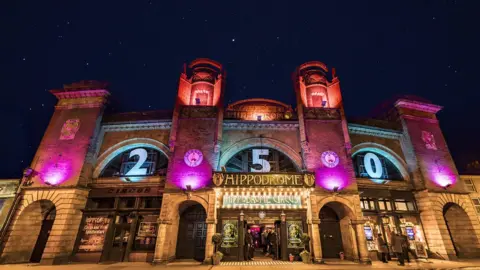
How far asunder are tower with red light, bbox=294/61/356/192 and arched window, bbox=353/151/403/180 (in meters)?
2.74

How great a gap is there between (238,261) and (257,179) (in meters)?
5.42

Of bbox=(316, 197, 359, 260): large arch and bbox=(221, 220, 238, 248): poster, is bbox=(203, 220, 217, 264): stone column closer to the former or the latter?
bbox=(221, 220, 238, 248): poster

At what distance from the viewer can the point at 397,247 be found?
13.0 metres

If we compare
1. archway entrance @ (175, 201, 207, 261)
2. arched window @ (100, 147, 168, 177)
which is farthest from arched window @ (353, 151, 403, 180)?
arched window @ (100, 147, 168, 177)

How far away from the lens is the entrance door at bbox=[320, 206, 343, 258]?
15289mm

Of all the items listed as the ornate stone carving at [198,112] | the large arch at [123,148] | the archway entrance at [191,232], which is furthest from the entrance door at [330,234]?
the large arch at [123,148]

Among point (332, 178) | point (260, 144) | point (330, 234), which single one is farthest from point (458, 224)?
point (260, 144)

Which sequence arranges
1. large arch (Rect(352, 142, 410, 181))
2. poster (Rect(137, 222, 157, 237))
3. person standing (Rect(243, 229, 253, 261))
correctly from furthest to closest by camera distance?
large arch (Rect(352, 142, 410, 181)) < poster (Rect(137, 222, 157, 237)) < person standing (Rect(243, 229, 253, 261))

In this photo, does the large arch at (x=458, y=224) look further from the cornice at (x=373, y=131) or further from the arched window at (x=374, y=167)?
the cornice at (x=373, y=131)

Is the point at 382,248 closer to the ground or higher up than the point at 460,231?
closer to the ground

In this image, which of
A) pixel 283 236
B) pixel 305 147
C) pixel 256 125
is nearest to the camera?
pixel 283 236

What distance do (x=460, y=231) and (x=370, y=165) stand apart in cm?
805

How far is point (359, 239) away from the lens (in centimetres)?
1416

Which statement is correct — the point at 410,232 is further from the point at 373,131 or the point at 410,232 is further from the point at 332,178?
the point at 373,131
